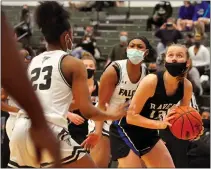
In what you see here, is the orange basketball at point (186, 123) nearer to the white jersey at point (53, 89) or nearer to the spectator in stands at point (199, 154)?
the white jersey at point (53, 89)

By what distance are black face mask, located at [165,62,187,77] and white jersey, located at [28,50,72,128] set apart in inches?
51.1

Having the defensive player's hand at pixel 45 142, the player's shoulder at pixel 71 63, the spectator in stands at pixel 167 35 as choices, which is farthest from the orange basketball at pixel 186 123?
the spectator in stands at pixel 167 35

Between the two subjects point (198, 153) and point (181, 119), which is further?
point (198, 153)

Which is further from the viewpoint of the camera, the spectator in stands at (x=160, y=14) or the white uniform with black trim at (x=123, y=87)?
the spectator in stands at (x=160, y=14)

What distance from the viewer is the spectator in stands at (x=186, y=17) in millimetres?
13102

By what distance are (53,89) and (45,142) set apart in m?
2.08

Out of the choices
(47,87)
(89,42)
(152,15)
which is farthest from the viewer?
(152,15)

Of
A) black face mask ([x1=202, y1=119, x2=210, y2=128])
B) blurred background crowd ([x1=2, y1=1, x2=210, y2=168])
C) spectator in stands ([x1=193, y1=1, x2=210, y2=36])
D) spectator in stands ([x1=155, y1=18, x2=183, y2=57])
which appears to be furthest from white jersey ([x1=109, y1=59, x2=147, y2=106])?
spectator in stands ([x1=193, y1=1, x2=210, y2=36])

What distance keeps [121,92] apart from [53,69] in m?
1.65

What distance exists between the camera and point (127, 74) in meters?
5.27

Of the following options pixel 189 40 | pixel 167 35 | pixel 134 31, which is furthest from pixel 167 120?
pixel 134 31

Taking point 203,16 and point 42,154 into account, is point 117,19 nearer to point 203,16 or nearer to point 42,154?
point 203,16

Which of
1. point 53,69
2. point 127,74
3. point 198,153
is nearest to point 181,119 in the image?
point 127,74

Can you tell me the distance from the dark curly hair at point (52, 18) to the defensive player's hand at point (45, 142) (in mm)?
2223
